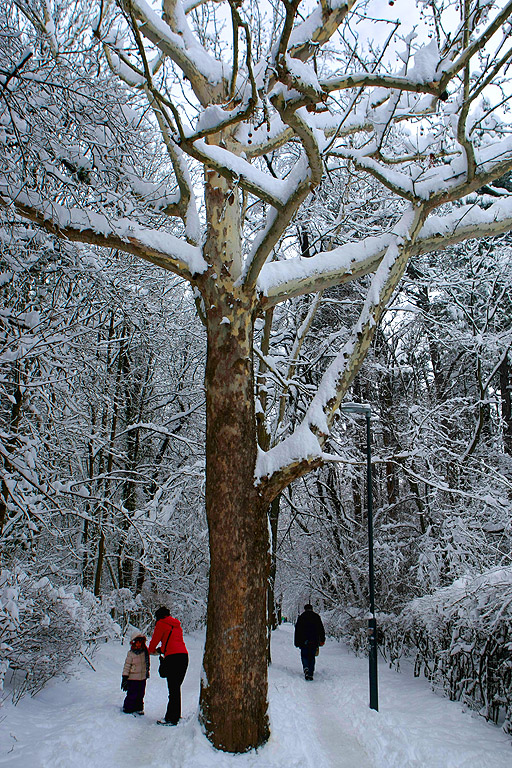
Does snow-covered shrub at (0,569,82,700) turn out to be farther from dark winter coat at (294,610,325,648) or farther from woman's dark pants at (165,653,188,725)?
dark winter coat at (294,610,325,648)

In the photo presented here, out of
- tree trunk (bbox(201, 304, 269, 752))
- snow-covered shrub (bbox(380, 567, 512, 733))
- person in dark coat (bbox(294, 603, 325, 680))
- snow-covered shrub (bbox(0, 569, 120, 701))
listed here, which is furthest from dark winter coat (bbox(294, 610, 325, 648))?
tree trunk (bbox(201, 304, 269, 752))

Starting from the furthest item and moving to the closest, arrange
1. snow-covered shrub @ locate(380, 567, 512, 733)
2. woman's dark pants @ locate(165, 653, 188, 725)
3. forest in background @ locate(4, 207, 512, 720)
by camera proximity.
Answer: forest in background @ locate(4, 207, 512, 720) < snow-covered shrub @ locate(380, 567, 512, 733) < woman's dark pants @ locate(165, 653, 188, 725)

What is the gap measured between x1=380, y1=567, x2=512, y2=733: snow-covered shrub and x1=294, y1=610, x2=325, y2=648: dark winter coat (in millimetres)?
2476

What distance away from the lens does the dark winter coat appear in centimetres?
1027

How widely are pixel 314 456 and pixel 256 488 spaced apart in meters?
0.70

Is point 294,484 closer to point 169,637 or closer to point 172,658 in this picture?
point 169,637

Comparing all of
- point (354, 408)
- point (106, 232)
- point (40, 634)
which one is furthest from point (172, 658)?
point (106, 232)

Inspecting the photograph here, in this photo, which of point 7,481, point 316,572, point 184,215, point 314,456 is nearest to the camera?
point 7,481

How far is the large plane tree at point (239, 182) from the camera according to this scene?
436 centimetres

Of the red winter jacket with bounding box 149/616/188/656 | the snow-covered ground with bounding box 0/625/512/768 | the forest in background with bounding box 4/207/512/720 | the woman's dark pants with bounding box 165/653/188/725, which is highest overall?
the forest in background with bounding box 4/207/512/720

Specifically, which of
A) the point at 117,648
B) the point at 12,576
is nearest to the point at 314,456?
the point at 12,576

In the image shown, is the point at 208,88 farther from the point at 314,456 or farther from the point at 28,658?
the point at 28,658

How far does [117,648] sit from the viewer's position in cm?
1178

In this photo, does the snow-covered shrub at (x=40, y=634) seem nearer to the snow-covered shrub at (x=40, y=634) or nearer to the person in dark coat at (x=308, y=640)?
the snow-covered shrub at (x=40, y=634)
